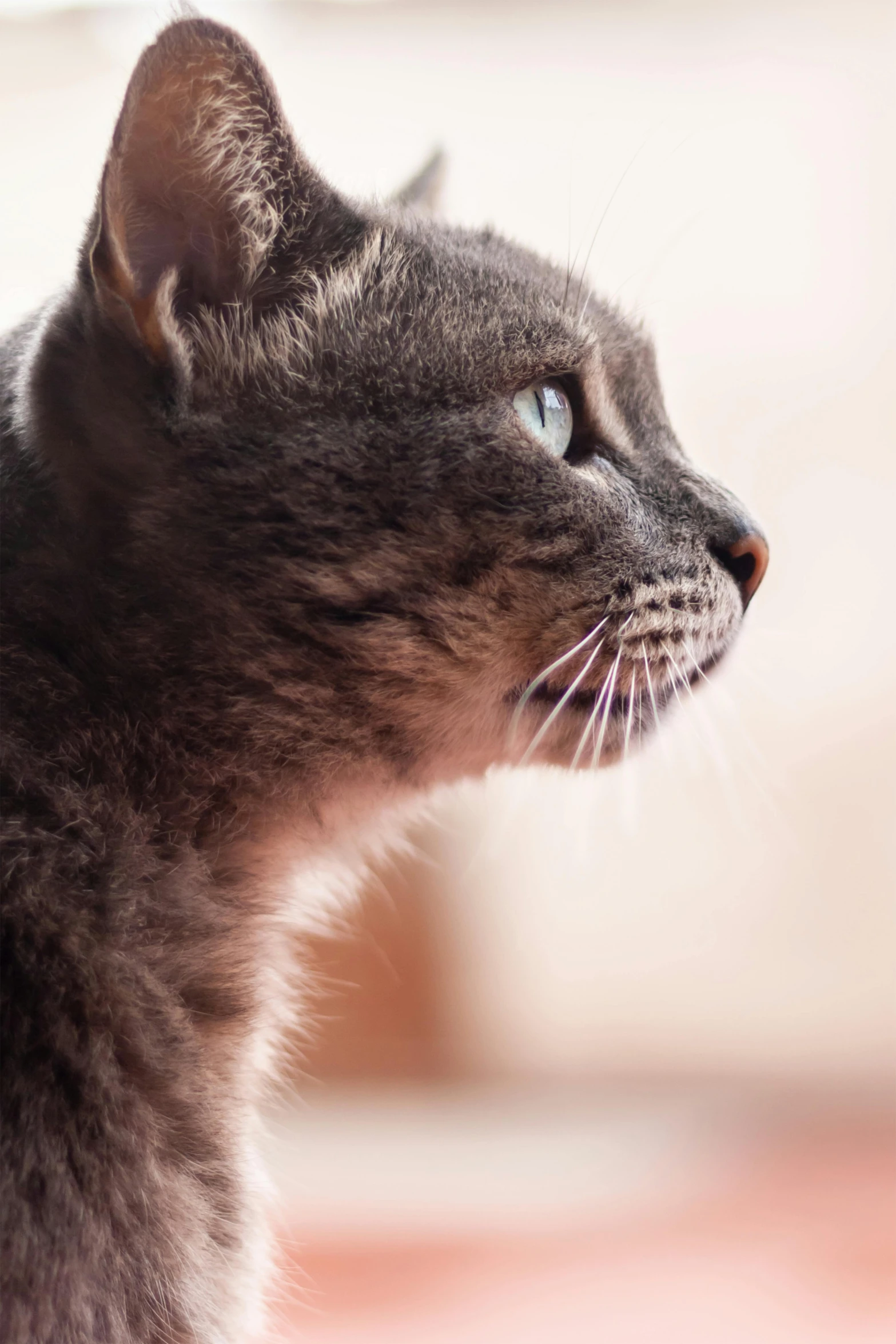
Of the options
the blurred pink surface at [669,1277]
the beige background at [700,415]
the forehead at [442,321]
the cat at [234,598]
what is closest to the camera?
the cat at [234,598]

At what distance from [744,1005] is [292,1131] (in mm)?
717

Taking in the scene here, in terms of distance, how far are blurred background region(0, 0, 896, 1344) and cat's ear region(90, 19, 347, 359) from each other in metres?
→ 0.34

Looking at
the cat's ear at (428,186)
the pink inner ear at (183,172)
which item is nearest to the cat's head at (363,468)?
the pink inner ear at (183,172)

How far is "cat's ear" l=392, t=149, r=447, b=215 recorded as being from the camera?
3.23 feet

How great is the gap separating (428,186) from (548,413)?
0.34m

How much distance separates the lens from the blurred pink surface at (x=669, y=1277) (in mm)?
1319

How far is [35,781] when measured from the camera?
2.11 ft

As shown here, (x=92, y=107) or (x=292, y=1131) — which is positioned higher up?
(x=92, y=107)

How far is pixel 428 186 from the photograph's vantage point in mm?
1005

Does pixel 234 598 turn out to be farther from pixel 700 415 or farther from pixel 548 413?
pixel 700 415

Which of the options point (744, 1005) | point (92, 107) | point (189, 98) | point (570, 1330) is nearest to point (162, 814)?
point (189, 98)

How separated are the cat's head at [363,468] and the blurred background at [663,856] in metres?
0.28

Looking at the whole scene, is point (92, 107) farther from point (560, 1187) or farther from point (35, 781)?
point (560, 1187)

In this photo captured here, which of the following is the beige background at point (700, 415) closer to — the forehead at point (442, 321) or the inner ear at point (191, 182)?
the forehead at point (442, 321)
